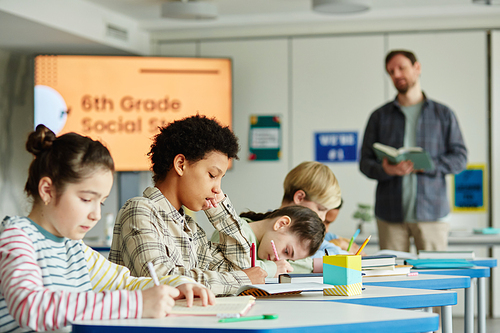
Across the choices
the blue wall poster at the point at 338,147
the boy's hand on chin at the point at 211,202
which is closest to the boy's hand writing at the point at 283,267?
the boy's hand on chin at the point at 211,202

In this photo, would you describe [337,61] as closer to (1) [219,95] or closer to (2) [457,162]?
(1) [219,95]

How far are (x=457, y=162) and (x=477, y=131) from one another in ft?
5.08

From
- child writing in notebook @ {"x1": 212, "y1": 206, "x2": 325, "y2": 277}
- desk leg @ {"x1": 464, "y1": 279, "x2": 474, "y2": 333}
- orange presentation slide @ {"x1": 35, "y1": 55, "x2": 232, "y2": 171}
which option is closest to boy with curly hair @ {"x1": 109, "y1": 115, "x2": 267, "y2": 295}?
child writing in notebook @ {"x1": 212, "y1": 206, "x2": 325, "y2": 277}

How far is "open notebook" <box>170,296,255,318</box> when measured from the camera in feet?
3.37

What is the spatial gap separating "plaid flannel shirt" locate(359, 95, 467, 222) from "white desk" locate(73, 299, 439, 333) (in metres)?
2.52

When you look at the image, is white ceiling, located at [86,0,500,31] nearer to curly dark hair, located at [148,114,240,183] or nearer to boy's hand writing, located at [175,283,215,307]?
curly dark hair, located at [148,114,240,183]

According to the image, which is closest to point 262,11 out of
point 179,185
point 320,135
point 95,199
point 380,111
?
point 320,135

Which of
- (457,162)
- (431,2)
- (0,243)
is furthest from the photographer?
(431,2)

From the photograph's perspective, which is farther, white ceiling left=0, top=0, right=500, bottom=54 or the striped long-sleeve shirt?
white ceiling left=0, top=0, right=500, bottom=54

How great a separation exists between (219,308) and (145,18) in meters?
4.52

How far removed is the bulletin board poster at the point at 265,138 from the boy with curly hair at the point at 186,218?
320 cm

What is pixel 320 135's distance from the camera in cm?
511

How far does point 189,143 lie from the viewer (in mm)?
1680

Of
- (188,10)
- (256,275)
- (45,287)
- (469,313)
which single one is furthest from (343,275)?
(188,10)
